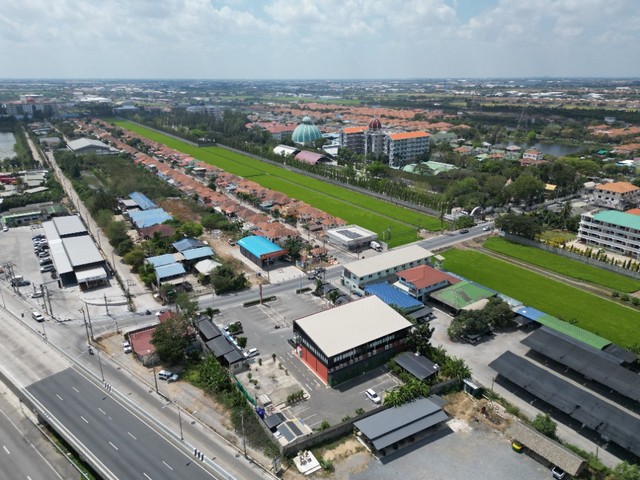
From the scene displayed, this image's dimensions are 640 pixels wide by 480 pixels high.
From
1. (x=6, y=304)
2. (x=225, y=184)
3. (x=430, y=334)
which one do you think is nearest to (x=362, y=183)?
(x=225, y=184)

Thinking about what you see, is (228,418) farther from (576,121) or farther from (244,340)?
(576,121)

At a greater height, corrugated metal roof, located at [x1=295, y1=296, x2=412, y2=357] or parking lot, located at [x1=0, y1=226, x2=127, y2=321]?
corrugated metal roof, located at [x1=295, y1=296, x2=412, y2=357]

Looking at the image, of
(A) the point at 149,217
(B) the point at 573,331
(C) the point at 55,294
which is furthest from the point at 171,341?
(A) the point at 149,217

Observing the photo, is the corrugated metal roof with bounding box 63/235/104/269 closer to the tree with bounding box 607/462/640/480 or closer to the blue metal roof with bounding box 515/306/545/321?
the blue metal roof with bounding box 515/306/545/321

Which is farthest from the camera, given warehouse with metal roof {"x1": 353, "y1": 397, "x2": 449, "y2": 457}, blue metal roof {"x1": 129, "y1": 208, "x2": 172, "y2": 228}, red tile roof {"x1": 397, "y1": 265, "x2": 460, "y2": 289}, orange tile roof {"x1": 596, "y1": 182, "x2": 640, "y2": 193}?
orange tile roof {"x1": 596, "y1": 182, "x2": 640, "y2": 193}

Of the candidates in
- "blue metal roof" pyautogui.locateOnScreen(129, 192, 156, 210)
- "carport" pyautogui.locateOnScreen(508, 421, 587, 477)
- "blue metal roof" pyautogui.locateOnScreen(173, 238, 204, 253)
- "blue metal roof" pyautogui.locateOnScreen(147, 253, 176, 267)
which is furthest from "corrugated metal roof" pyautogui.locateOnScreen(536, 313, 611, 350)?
"blue metal roof" pyautogui.locateOnScreen(129, 192, 156, 210)

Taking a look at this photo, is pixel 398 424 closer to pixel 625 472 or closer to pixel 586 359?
pixel 625 472

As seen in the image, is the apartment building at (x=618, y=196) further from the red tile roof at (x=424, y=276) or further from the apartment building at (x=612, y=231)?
the red tile roof at (x=424, y=276)
